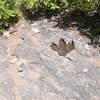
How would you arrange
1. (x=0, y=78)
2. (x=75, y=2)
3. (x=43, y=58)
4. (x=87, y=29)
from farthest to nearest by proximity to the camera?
(x=75, y=2), (x=87, y=29), (x=43, y=58), (x=0, y=78)

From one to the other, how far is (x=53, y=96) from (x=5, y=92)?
0.86 meters

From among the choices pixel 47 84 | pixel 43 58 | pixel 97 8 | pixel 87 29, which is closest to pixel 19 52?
pixel 43 58

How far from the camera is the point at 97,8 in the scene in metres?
6.04

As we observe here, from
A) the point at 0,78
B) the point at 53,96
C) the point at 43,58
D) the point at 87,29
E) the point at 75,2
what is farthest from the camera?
the point at 75,2

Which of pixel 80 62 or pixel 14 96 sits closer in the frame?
pixel 14 96

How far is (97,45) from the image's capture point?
5.35 m

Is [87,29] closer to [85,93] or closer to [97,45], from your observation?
[97,45]

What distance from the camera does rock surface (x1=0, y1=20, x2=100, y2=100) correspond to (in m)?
4.47

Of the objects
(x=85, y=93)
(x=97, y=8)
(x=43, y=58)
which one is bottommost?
(x=85, y=93)

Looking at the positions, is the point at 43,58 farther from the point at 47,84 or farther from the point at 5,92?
the point at 5,92

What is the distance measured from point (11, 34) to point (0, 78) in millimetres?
1503

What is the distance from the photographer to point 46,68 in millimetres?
4945

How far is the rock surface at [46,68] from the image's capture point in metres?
4.47

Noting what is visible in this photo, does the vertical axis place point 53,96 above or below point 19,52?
below
